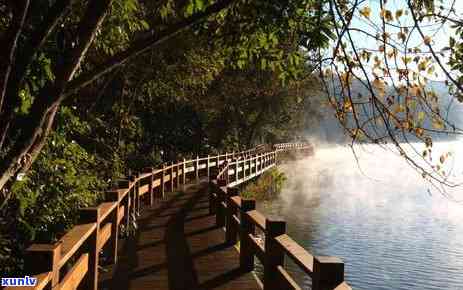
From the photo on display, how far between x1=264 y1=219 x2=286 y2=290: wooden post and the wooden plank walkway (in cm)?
82

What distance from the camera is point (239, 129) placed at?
52250mm

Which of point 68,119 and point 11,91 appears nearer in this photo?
point 11,91

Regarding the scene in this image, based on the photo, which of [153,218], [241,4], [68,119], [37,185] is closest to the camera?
[241,4]

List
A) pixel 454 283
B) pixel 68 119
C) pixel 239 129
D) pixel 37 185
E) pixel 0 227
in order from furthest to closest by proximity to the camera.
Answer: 1. pixel 239 129
2. pixel 454 283
3. pixel 68 119
4. pixel 37 185
5. pixel 0 227

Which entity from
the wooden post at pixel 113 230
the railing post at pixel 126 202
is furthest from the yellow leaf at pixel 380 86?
the railing post at pixel 126 202

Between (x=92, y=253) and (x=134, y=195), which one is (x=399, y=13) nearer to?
(x=92, y=253)

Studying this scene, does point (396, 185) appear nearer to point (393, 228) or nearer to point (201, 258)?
point (393, 228)

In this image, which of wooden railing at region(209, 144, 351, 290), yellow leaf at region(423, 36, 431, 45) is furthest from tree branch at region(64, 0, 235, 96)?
wooden railing at region(209, 144, 351, 290)

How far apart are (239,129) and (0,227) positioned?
4484cm

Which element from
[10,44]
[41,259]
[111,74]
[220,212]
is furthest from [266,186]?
[10,44]

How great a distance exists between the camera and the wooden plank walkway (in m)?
7.89

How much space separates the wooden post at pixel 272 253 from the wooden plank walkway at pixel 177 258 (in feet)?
2.70

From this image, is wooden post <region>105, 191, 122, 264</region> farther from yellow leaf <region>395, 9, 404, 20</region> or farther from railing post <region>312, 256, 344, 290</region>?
yellow leaf <region>395, 9, 404, 20</region>

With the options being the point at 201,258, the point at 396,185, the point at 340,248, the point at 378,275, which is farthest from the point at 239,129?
the point at 201,258
